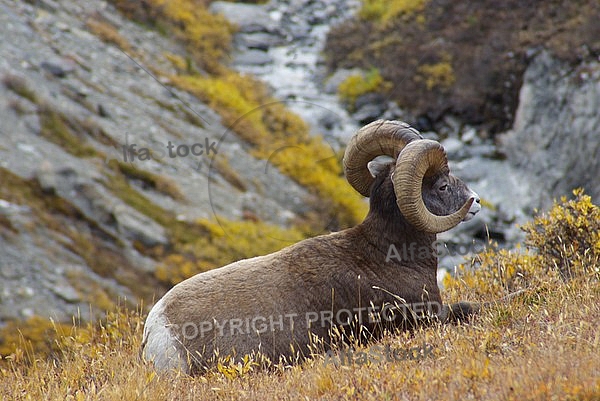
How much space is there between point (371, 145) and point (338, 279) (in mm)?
1513

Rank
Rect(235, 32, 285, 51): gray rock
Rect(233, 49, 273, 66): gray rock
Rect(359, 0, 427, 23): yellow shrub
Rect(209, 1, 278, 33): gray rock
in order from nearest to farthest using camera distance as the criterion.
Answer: Rect(359, 0, 427, 23): yellow shrub, Rect(233, 49, 273, 66): gray rock, Rect(235, 32, 285, 51): gray rock, Rect(209, 1, 278, 33): gray rock

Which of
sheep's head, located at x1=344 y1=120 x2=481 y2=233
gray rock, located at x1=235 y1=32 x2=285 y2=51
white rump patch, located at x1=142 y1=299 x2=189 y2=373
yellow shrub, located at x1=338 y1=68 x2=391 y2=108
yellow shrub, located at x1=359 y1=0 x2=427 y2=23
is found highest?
yellow shrub, located at x1=359 y1=0 x2=427 y2=23

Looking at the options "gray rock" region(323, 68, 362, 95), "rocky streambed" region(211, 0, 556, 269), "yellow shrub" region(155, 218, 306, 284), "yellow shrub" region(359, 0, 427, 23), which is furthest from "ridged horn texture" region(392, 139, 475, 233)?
"yellow shrub" region(359, 0, 427, 23)

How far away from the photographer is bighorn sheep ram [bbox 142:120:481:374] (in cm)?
613

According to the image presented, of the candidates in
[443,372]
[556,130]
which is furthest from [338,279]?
[556,130]

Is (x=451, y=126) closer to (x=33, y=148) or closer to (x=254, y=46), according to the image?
(x=254, y=46)

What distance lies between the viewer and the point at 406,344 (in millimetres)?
5762

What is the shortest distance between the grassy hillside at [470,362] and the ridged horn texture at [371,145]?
5.47 feet

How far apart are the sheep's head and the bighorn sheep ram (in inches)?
0.4

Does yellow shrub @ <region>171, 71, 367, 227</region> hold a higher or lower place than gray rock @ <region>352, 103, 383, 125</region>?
lower

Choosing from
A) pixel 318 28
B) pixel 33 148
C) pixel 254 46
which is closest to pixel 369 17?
pixel 318 28

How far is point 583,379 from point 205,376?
10.2ft

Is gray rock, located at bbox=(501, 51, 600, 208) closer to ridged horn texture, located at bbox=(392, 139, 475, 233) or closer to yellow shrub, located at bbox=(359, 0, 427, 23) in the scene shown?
yellow shrub, located at bbox=(359, 0, 427, 23)

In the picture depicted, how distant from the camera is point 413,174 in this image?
6.60 m
